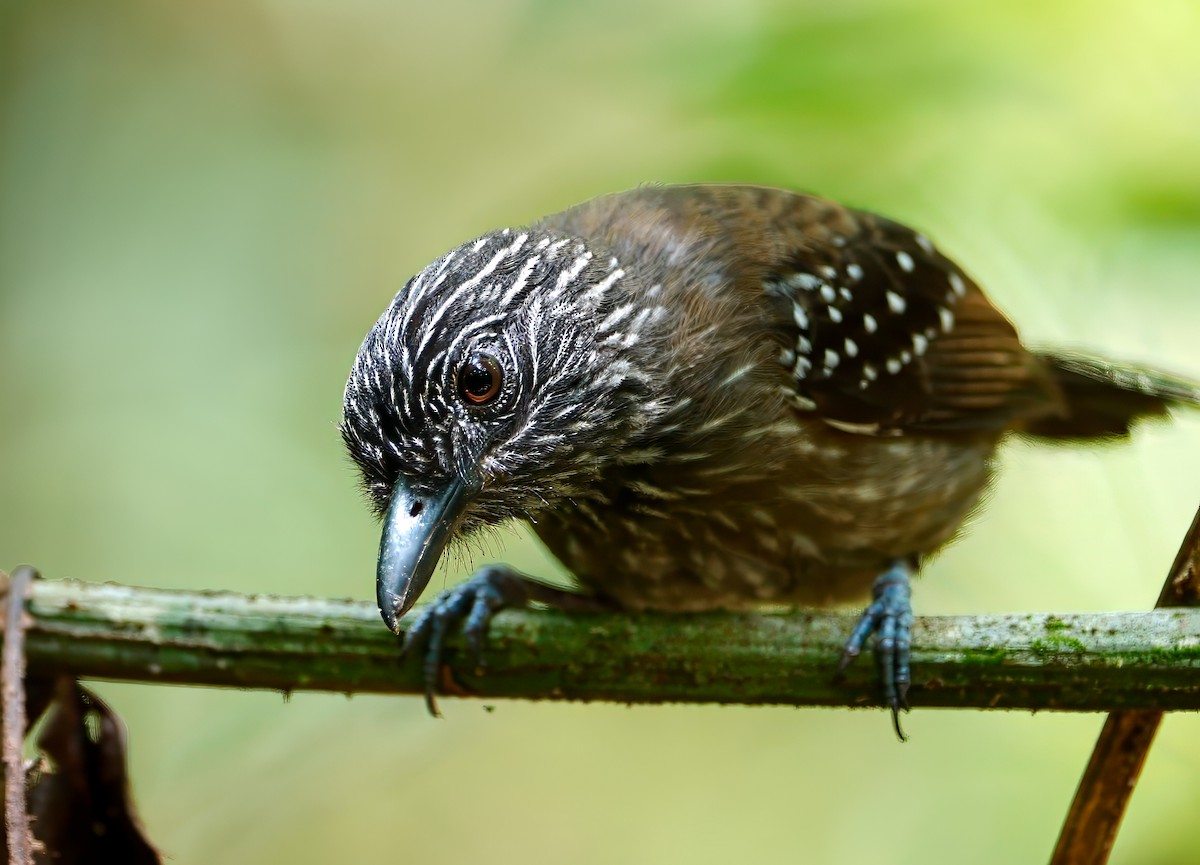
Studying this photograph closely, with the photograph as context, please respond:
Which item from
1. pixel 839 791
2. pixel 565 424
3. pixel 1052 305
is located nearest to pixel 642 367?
pixel 565 424

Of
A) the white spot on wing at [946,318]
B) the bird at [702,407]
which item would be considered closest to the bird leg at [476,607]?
the bird at [702,407]

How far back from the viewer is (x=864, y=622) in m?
2.65

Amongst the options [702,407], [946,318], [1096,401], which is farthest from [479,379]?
[1096,401]

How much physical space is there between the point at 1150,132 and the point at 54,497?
14.3ft

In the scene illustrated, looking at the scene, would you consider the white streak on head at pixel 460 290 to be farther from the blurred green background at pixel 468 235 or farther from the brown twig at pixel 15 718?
the brown twig at pixel 15 718

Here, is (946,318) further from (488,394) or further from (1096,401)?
(488,394)

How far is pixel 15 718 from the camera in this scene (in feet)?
6.92

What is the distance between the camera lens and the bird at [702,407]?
2457 mm

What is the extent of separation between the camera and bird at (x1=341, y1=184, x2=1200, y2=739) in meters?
2.46

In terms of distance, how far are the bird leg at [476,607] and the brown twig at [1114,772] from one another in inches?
41.0

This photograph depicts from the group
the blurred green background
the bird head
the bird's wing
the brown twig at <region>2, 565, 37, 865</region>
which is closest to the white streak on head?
the bird head

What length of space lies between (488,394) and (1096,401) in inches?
80.9

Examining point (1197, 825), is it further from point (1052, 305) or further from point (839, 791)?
point (839, 791)

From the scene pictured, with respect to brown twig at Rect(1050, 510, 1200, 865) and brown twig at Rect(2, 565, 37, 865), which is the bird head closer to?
brown twig at Rect(2, 565, 37, 865)
